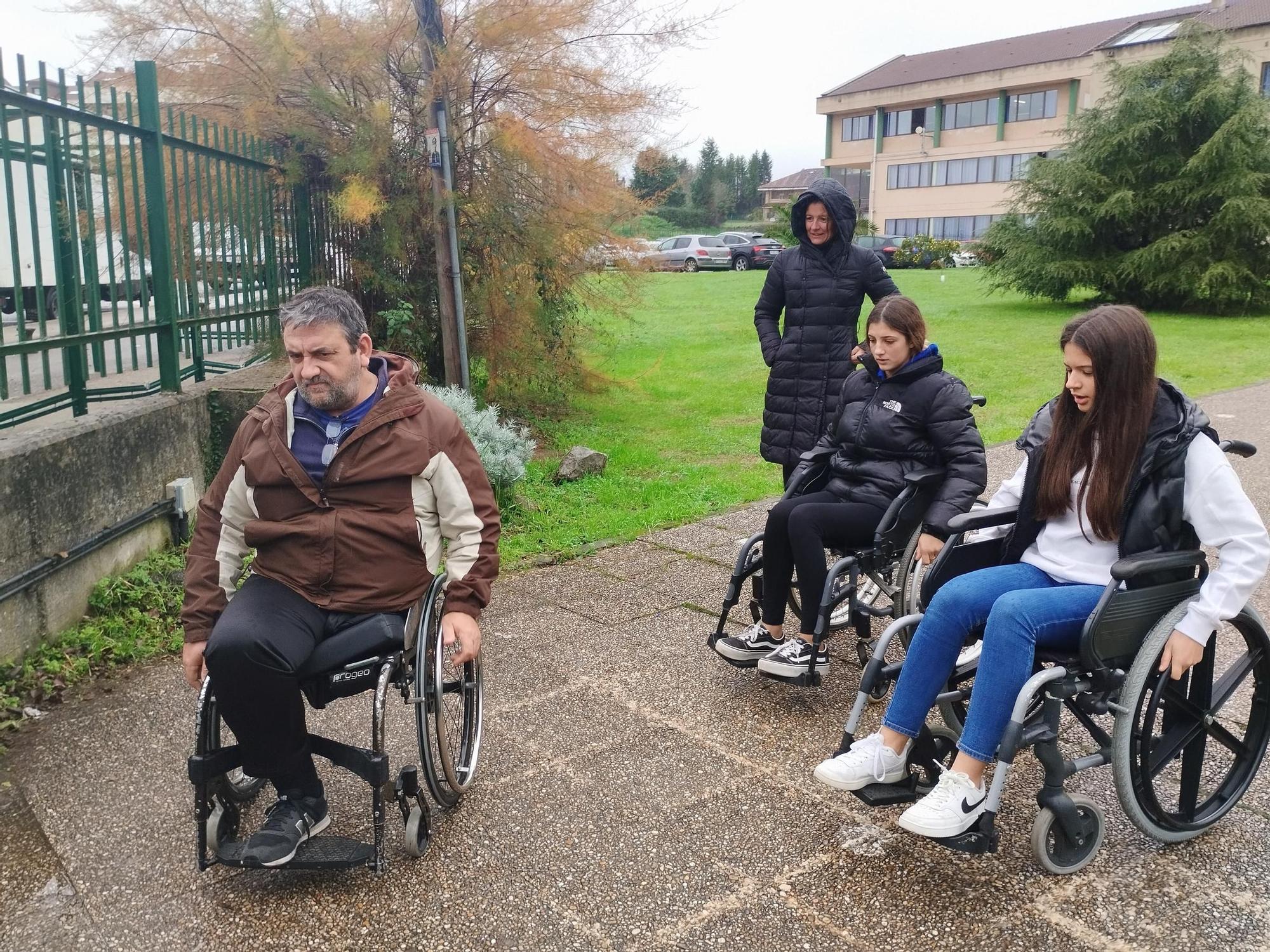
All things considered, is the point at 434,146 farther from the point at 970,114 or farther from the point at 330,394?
the point at 970,114

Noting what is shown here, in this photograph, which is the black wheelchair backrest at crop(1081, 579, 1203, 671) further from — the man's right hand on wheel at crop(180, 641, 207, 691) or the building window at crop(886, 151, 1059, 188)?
the building window at crop(886, 151, 1059, 188)

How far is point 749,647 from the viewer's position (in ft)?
13.2

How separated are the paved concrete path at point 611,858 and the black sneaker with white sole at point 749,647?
0.45 ft

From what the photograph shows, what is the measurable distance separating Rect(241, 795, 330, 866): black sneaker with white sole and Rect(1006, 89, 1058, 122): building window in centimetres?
5394

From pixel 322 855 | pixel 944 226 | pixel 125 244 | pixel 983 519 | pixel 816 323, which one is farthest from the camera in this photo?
pixel 944 226

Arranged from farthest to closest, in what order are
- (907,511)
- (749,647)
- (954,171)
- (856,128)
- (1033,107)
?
1. (856,128)
2. (954,171)
3. (1033,107)
4. (749,647)
5. (907,511)

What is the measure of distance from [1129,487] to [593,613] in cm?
266

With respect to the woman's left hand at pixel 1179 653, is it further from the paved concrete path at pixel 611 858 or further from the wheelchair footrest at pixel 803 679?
the wheelchair footrest at pixel 803 679

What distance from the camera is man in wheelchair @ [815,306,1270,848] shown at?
267cm

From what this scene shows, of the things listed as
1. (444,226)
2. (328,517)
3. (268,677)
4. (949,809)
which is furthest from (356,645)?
(444,226)

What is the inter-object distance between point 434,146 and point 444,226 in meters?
0.62

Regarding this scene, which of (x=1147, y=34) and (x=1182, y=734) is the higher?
(x=1147, y=34)

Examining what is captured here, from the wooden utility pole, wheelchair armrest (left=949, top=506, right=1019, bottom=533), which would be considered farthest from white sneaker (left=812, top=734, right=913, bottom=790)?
the wooden utility pole

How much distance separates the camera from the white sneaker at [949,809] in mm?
2652
